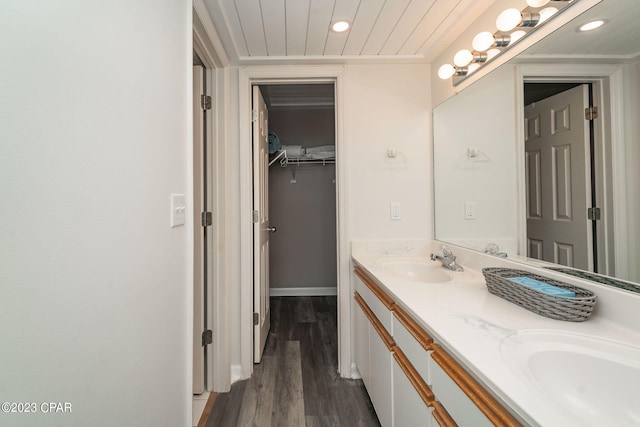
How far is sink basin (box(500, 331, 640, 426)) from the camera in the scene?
58 cm

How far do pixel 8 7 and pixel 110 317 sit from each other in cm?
62

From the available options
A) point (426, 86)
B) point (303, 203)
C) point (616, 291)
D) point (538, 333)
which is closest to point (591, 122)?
point (616, 291)

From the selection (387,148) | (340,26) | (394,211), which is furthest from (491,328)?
(340,26)

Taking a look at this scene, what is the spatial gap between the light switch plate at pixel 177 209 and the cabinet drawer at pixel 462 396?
3.14 feet

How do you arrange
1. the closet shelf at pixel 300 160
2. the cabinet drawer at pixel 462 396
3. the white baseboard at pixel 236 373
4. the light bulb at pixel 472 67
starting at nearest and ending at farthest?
the cabinet drawer at pixel 462 396, the light bulb at pixel 472 67, the white baseboard at pixel 236 373, the closet shelf at pixel 300 160

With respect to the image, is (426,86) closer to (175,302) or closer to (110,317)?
(175,302)

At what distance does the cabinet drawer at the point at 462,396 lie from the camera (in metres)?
0.56

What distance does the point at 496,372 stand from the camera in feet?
1.90

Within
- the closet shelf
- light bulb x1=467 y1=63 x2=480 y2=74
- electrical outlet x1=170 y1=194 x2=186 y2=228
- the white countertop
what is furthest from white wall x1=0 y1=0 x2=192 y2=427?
the closet shelf

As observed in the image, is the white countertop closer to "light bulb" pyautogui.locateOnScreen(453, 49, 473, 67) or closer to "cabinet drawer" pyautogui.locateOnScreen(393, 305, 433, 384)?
"cabinet drawer" pyautogui.locateOnScreen(393, 305, 433, 384)

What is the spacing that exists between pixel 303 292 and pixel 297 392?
1846mm

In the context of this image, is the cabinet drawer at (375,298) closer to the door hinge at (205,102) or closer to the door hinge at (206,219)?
the door hinge at (206,219)

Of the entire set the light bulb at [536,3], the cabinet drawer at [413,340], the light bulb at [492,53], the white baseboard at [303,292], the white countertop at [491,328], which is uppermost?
the light bulb at [536,3]

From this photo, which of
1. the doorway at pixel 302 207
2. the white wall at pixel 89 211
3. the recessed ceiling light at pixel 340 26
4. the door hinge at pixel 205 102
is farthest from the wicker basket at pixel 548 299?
the doorway at pixel 302 207
